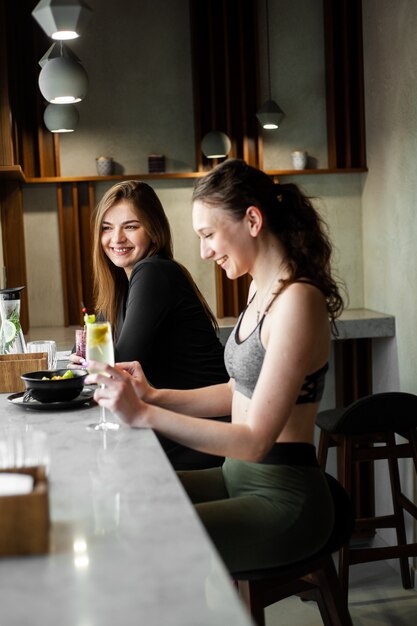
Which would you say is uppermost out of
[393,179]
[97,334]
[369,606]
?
[393,179]

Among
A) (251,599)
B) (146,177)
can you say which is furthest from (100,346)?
(146,177)

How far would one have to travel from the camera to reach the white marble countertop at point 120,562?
0.95 metres

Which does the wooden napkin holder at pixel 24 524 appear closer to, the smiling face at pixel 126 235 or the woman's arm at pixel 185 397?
the woman's arm at pixel 185 397

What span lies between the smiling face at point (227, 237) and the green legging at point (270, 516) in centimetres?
48

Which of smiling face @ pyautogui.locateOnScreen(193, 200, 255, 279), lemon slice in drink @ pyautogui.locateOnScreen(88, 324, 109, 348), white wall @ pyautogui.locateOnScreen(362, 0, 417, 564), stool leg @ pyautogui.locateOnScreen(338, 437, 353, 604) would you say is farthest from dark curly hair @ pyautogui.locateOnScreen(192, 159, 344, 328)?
white wall @ pyautogui.locateOnScreen(362, 0, 417, 564)

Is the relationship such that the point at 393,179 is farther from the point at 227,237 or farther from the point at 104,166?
the point at 227,237

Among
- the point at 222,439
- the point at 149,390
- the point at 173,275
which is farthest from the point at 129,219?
the point at 222,439

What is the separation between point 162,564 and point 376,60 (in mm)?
4441

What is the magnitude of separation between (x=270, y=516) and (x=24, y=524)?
799 mm

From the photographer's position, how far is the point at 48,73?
367cm

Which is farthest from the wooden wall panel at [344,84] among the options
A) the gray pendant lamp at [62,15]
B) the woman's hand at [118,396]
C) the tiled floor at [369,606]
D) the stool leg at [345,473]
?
the woman's hand at [118,396]

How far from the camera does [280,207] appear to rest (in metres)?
2.04

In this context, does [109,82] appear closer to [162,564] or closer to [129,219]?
[129,219]

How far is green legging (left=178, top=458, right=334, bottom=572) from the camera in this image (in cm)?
179
